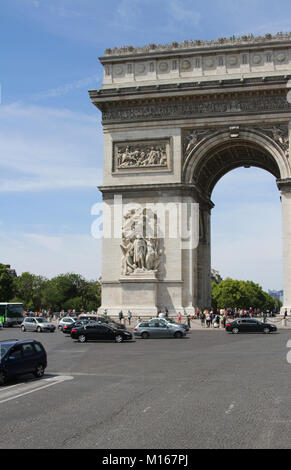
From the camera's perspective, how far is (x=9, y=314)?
53031 mm

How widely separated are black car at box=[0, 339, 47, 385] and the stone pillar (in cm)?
2380

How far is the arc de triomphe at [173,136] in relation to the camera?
125 feet

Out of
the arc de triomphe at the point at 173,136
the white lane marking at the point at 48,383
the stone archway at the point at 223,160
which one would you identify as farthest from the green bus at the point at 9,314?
the white lane marking at the point at 48,383

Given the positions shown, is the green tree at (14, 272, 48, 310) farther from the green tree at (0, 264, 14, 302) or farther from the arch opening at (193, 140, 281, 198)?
the arch opening at (193, 140, 281, 198)

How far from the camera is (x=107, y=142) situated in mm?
40594

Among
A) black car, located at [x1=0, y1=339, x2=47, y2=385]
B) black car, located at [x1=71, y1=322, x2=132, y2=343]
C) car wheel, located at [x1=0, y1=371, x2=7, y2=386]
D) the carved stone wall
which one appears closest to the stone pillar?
the carved stone wall

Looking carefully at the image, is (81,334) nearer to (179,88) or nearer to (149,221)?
(149,221)

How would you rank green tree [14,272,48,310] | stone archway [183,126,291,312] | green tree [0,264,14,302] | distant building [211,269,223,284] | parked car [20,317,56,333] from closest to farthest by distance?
stone archway [183,126,291,312]
parked car [20,317,56,333]
green tree [0,264,14,302]
green tree [14,272,48,310]
distant building [211,269,223,284]

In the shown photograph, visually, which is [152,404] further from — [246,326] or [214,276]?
[214,276]

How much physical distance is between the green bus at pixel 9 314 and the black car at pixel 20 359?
37.6 metres

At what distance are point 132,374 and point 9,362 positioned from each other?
3.44 metres

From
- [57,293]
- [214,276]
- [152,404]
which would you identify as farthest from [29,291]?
[152,404]

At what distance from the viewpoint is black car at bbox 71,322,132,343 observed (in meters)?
29.3
